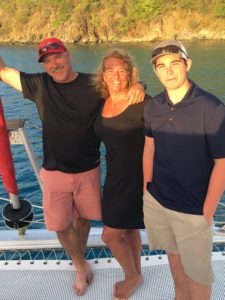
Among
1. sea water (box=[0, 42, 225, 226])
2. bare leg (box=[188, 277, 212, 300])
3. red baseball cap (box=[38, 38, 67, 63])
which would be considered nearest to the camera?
bare leg (box=[188, 277, 212, 300])

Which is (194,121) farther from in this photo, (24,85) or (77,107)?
(24,85)

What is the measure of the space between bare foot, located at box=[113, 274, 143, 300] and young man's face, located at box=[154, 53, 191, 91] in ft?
4.96

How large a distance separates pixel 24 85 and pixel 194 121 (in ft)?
4.08

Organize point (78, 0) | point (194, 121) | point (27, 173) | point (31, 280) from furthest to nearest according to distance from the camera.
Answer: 1. point (78, 0)
2. point (27, 173)
3. point (31, 280)
4. point (194, 121)

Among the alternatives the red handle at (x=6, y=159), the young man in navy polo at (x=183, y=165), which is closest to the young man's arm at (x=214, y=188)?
the young man in navy polo at (x=183, y=165)

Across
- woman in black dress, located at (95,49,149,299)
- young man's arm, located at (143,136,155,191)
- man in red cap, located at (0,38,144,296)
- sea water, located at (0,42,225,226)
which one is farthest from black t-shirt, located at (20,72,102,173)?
young man's arm, located at (143,136,155,191)

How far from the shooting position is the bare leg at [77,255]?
2.60m

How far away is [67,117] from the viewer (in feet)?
7.58

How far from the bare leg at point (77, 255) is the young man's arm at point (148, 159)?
818 millimetres

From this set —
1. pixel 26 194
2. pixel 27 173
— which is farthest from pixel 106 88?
pixel 27 173

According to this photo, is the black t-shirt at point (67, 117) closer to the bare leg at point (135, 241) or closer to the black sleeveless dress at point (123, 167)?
the black sleeveless dress at point (123, 167)

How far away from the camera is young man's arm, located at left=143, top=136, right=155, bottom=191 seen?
6.66 feet

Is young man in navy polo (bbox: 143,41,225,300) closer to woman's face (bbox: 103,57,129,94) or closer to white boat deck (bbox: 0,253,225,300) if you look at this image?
woman's face (bbox: 103,57,129,94)

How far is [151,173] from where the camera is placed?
82.4 inches
